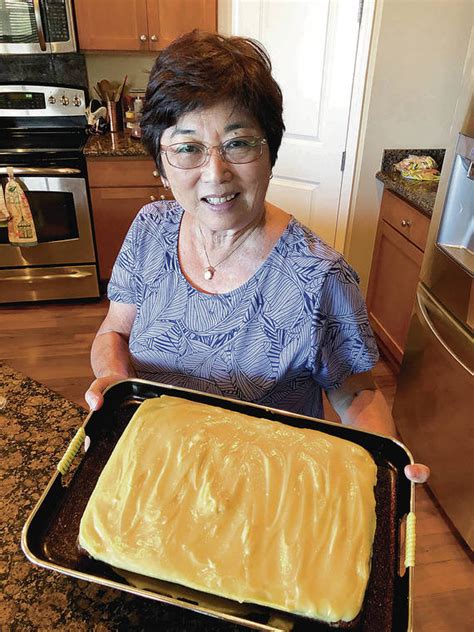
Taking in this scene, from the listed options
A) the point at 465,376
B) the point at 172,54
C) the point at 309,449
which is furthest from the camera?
the point at 465,376

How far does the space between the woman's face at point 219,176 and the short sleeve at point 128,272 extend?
0.19 meters

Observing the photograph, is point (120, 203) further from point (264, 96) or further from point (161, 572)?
point (161, 572)

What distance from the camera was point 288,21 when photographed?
256 centimetres

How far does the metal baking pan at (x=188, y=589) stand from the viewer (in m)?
0.60

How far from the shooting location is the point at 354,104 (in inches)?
101

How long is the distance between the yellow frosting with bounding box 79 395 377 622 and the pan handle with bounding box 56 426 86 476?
0.16ft

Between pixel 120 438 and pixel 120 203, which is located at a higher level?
pixel 120 438

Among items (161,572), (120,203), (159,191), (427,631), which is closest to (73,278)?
(120,203)

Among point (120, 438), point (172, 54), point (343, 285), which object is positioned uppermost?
point (172, 54)

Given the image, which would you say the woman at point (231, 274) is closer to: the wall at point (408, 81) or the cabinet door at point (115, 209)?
the wall at point (408, 81)

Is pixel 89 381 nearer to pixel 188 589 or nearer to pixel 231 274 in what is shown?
pixel 231 274

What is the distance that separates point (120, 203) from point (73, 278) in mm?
558

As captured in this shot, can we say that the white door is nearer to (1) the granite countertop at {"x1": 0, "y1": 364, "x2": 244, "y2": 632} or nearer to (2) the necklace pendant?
(2) the necklace pendant

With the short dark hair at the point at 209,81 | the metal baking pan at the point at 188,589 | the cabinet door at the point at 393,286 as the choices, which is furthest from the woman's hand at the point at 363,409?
the cabinet door at the point at 393,286
